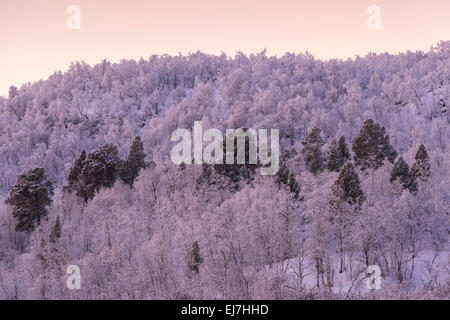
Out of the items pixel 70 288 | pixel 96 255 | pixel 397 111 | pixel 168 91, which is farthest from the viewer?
pixel 168 91

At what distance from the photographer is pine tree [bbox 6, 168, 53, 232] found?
6191 cm

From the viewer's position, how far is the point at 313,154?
2729 inches

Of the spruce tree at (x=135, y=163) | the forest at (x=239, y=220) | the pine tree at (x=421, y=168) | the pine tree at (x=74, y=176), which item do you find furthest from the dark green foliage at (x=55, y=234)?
the pine tree at (x=421, y=168)

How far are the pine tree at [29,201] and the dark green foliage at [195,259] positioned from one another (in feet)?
96.3

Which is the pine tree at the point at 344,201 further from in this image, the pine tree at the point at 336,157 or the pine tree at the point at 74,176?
the pine tree at the point at 74,176

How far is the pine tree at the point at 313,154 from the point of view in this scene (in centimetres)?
6788

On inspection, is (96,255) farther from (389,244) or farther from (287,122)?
(287,122)

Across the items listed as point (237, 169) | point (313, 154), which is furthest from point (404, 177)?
point (237, 169)

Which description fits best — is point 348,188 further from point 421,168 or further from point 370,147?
point 370,147

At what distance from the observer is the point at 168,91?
6850 inches

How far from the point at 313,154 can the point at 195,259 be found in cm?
3161

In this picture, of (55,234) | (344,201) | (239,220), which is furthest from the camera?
(239,220)
